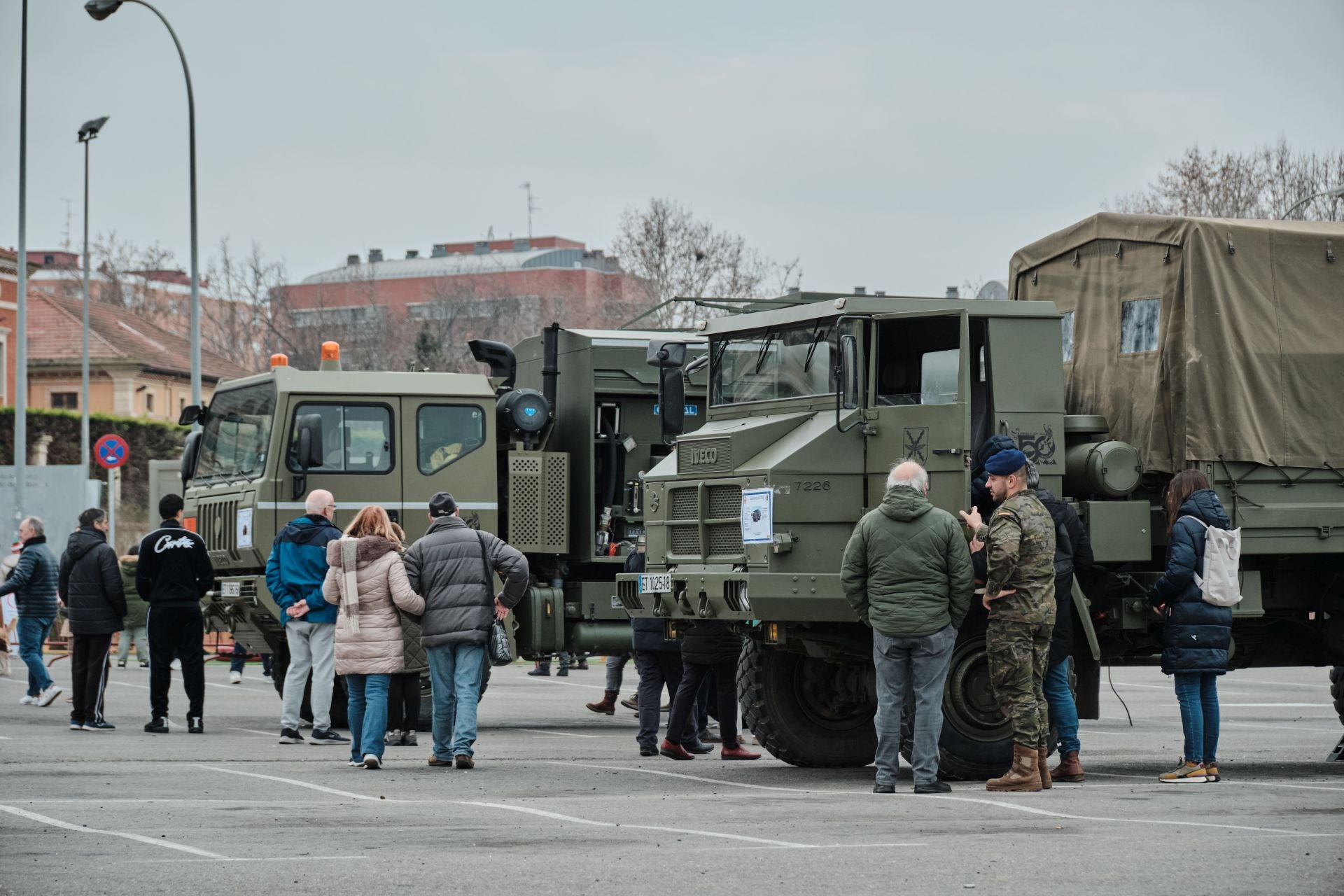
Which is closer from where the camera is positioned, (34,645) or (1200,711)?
(1200,711)

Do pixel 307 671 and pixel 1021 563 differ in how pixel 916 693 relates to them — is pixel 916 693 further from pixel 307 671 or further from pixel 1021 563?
pixel 307 671

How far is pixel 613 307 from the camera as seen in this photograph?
197 feet

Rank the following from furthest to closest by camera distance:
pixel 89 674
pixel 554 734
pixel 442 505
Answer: pixel 554 734
pixel 89 674
pixel 442 505

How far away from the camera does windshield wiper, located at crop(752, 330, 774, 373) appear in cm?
1337

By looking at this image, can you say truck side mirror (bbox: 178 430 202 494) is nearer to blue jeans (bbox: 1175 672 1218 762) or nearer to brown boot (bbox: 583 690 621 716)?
brown boot (bbox: 583 690 621 716)

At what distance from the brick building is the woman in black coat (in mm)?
33155

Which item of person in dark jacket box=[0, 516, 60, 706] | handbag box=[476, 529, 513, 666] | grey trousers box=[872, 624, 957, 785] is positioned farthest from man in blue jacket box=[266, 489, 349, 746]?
grey trousers box=[872, 624, 957, 785]

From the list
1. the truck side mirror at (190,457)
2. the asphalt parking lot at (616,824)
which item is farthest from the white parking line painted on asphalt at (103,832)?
the truck side mirror at (190,457)

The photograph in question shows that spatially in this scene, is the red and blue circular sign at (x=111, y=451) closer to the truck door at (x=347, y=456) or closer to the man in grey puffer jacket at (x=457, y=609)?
the truck door at (x=347, y=456)

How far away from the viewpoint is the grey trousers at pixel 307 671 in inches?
599

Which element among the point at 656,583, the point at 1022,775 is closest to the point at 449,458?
the point at 656,583

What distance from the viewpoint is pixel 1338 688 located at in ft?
48.7

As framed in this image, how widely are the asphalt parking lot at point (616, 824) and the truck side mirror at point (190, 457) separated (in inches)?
119

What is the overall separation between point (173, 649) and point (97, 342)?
192ft
